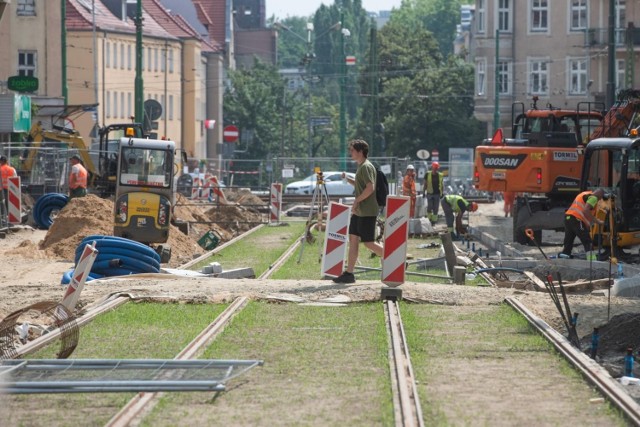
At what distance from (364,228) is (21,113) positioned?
33297 millimetres

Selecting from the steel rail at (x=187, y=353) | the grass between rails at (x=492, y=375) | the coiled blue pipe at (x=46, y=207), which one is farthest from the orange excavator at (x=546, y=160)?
the grass between rails at (x=492, y=375)

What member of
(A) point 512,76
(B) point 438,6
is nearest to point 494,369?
(A) point 512,76

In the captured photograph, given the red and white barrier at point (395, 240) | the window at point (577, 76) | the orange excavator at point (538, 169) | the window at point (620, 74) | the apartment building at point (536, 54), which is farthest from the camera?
the window at point (577, 76)

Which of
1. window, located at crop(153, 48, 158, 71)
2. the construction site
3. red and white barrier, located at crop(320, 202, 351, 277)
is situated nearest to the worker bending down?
the construction site

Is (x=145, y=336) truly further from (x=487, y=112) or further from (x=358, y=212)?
(x=487, y=112)

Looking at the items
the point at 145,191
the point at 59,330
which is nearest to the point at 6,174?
the point at 145,191

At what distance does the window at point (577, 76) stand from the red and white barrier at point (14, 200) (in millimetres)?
41675

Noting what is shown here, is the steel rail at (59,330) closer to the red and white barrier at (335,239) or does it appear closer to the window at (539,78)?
the red and white barrier at (335,239)

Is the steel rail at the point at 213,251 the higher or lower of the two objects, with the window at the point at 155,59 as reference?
lower

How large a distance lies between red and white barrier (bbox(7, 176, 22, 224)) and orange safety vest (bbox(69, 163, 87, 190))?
1353mm

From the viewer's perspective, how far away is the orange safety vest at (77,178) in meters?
36.6

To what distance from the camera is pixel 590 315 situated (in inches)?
679

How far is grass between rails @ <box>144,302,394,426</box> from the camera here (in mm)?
10156

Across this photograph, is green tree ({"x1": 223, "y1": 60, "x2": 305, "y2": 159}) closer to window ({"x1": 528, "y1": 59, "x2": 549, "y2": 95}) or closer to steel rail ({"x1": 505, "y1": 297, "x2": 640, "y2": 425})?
window ({"x1": 528, "y1": 59, "x2": 549, "y2": 95})
